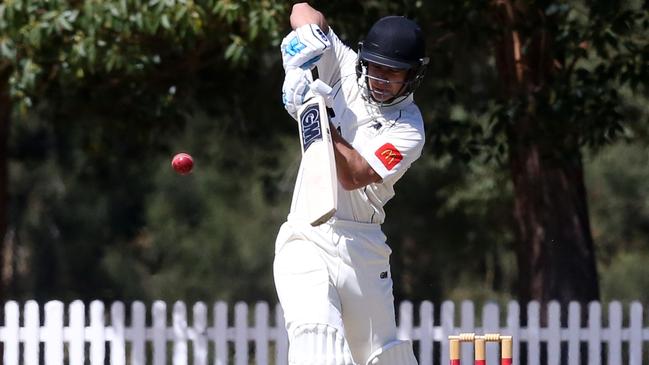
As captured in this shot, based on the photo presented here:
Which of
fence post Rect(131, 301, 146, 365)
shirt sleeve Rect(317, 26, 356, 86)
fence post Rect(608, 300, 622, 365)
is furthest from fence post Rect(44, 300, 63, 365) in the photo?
shirt sleeve Rect(317, 26, 356, 86)

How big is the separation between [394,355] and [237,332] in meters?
3.28

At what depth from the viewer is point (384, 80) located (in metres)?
4.81

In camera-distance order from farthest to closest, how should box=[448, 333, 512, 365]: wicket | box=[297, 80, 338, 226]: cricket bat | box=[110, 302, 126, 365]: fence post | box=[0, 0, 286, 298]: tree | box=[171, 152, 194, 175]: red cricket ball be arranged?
box=[110, 302, 126, 365]: fence post
box=[0, 0, 286, 298]: tree
box=[171, 152, 194, 175]: red cricket ball
box=[448, 333, 512, 365]: wicket
box=[297, 80, 338, 226]: cricket bat

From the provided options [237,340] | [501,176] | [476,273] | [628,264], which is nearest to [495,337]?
[237,340]

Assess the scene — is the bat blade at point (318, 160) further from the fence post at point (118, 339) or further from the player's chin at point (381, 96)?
the fence post at point (118, 339)

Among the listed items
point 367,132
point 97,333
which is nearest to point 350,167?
point 367,132

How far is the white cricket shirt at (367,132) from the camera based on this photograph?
16.0ft

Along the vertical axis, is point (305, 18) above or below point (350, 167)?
above

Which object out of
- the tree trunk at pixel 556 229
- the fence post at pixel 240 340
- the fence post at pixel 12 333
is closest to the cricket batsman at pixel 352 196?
the fence post at pixel 240 340

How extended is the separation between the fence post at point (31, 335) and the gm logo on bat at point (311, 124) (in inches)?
159

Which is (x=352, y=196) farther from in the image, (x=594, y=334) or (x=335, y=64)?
(x=594, y=334)

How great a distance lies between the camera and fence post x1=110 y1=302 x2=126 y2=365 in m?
8.05

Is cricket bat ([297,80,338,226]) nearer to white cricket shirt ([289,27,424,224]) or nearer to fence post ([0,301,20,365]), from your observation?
white cricket shirt ([289,27,424,224])

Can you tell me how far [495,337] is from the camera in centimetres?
509
